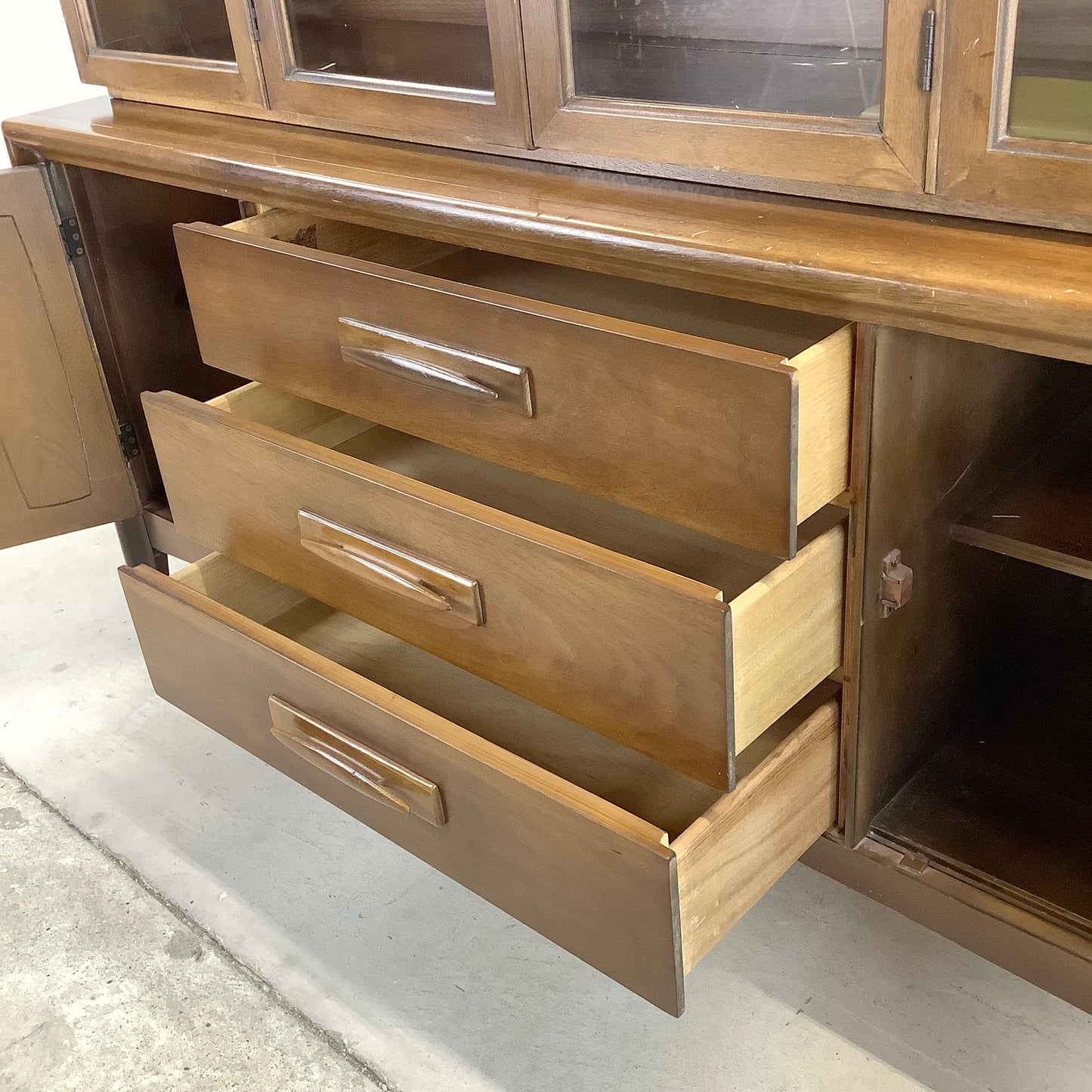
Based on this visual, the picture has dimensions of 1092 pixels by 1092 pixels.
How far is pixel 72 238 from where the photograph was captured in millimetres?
1358

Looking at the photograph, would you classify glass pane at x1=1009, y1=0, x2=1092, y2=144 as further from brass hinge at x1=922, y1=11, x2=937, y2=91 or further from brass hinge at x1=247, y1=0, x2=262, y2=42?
brass hinge at x1=247, y1=0, x2=262, y2=42

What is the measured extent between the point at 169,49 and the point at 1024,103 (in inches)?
35.1

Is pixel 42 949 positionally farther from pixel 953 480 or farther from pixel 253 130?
pixel 953 480

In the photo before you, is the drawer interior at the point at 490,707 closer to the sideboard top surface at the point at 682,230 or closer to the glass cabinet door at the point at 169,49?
the sideboard top surface at the point at 682,230

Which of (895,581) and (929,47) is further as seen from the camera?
(895,581)

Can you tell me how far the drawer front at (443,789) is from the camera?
2.59 ft

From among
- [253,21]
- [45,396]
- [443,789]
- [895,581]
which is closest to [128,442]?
[45,396]

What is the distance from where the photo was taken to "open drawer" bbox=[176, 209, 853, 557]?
0.75 metres

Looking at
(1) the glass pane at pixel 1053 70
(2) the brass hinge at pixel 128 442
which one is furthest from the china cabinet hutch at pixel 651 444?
(2) the brass hinge at pixel 128 442

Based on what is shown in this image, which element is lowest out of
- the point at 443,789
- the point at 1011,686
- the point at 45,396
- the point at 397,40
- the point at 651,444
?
the point at 1011,686

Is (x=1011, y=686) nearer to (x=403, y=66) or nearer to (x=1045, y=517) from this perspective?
(x=1045, y=517)

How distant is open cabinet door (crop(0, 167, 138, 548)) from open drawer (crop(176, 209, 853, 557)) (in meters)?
0.31

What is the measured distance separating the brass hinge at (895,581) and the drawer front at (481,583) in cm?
17

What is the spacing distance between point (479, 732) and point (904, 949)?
438 millimetres
